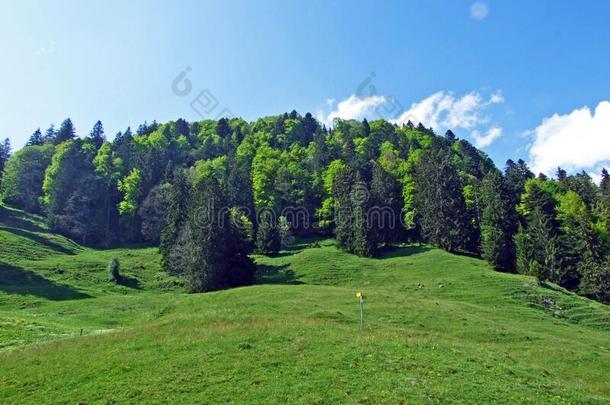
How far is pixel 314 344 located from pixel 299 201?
3695 inches

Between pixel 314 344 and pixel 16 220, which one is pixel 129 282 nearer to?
pixel 16 220

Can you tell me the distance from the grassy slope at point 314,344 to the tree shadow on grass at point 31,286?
0.26 metres

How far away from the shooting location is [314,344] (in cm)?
2567

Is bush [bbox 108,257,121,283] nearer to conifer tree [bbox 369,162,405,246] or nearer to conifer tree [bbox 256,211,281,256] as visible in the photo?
conifer tree [bbox 256,211,281,256]

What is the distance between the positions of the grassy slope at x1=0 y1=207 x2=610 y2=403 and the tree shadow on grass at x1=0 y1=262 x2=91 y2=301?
0.26 meters

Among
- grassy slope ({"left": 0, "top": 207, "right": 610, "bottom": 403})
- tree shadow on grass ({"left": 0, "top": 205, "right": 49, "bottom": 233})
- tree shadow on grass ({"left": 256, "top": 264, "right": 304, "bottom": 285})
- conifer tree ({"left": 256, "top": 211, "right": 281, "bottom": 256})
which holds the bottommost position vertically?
grassy slope ({"left": 0, "top": 207, "right": 610, "bottom": 403})

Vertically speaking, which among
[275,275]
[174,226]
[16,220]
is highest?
[16,220]

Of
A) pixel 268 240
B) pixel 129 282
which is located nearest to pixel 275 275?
pixel 268 240

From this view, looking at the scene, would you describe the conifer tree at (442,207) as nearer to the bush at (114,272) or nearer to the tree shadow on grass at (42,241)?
the bush at (114,272)

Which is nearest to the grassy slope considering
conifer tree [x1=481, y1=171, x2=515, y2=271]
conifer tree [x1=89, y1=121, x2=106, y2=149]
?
conifer tree [x1=481, y1=171, x2=515, y2=271]

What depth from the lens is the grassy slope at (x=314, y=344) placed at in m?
19.9

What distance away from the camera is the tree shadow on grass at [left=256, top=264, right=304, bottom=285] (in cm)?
7150

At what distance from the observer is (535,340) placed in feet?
123

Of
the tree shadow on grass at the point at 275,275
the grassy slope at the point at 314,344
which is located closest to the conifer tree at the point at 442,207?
the grassy slope at the point at 314,344
